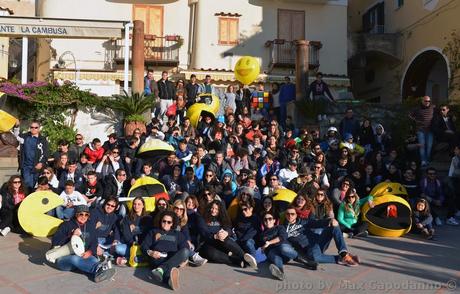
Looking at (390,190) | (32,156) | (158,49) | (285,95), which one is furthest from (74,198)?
(158,49)

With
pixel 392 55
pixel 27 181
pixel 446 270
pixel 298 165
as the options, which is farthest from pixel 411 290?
pixel 392 55

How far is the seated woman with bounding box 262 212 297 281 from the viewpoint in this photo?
226 inches

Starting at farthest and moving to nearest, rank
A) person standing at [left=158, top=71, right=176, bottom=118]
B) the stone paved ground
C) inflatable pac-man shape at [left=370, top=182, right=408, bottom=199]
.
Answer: person standing at [left=158, top=71, right=176, bottom=118] → inflatable pac-man shape at [left=370, top=182, right=408, bottom=199] → the stone paved ground

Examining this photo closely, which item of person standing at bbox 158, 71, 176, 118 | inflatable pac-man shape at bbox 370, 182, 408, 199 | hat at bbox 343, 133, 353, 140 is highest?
person standing at bbox 158, 71, 176, 118

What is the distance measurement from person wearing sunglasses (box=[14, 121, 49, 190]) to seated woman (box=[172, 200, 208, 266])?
3537mm

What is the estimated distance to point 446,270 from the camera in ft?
18.8

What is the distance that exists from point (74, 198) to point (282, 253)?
144 inches

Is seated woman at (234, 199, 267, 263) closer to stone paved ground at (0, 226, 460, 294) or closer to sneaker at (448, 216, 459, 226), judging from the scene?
stone paved ground at (0, 226, 460, 294)

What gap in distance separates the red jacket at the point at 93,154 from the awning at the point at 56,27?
4.25 m

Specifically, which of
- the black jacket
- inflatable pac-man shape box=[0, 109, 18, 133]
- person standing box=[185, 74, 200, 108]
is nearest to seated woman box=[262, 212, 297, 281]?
inflatable pac-man shape box=[0, 109, 18, 133]

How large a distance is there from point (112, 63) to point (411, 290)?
15547mm

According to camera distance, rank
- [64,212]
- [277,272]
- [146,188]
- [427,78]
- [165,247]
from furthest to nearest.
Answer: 1. [427,78]
2. [146,188]
3. [64,212]
4. [165,247]
5. [277,272]

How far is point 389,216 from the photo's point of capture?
7.56 metres

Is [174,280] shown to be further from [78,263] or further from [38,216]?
[38,216]
